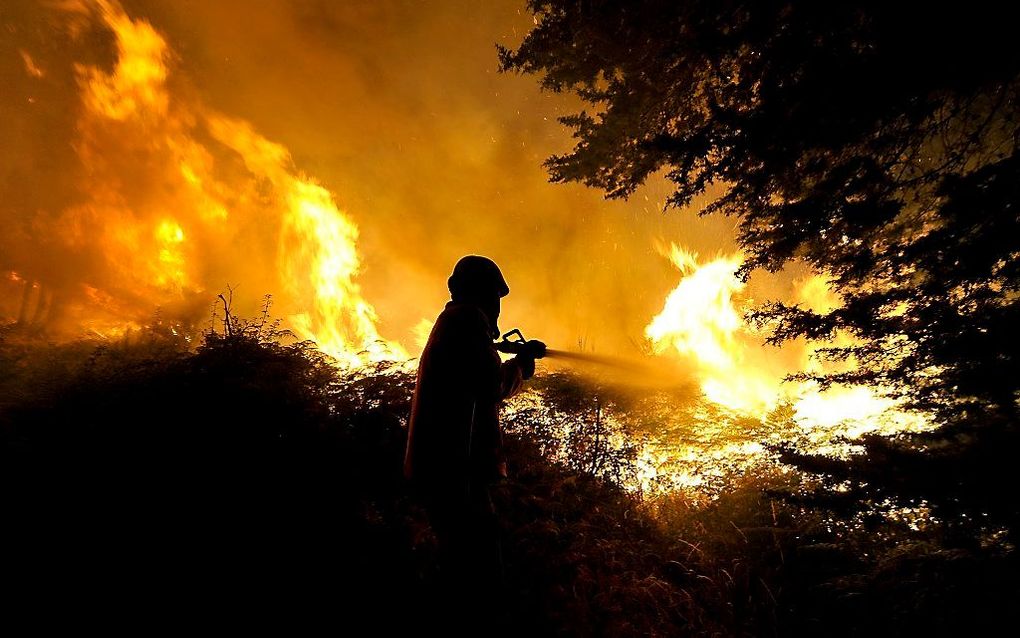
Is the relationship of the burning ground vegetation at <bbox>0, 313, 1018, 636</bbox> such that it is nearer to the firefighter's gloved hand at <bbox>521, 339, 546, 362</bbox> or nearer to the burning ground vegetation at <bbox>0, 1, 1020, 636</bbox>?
the burning ground vegetation at <bbox>0, 1, 1020, 636</bbox>

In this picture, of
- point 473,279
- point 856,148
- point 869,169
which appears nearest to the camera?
point 473,279

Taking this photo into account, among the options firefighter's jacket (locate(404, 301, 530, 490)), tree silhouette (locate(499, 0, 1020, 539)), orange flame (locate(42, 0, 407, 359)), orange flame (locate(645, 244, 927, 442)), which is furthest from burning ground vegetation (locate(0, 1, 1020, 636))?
orange flame (locate(42, 0, 407, 359))

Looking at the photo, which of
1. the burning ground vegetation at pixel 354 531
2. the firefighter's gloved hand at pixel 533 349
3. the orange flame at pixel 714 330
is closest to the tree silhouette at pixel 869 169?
the burning ground vegetation at pixel 354 531

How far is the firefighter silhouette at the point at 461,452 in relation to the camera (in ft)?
8.46

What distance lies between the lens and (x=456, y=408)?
103 inches

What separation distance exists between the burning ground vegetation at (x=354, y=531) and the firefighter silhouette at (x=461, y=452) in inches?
29.2

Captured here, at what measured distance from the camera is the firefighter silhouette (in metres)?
2.58

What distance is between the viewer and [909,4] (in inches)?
103

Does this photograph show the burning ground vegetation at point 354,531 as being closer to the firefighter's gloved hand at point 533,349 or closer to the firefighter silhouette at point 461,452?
the firefighter silhouette at point 461,452

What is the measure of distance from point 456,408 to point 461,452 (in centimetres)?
30

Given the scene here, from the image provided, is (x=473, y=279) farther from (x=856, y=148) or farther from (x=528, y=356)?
(x=856, y=148)

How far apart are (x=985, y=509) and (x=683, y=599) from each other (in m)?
3.00

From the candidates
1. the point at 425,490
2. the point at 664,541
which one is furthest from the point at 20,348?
the point at 664,541

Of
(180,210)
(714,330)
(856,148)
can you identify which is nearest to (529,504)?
(856,148)
